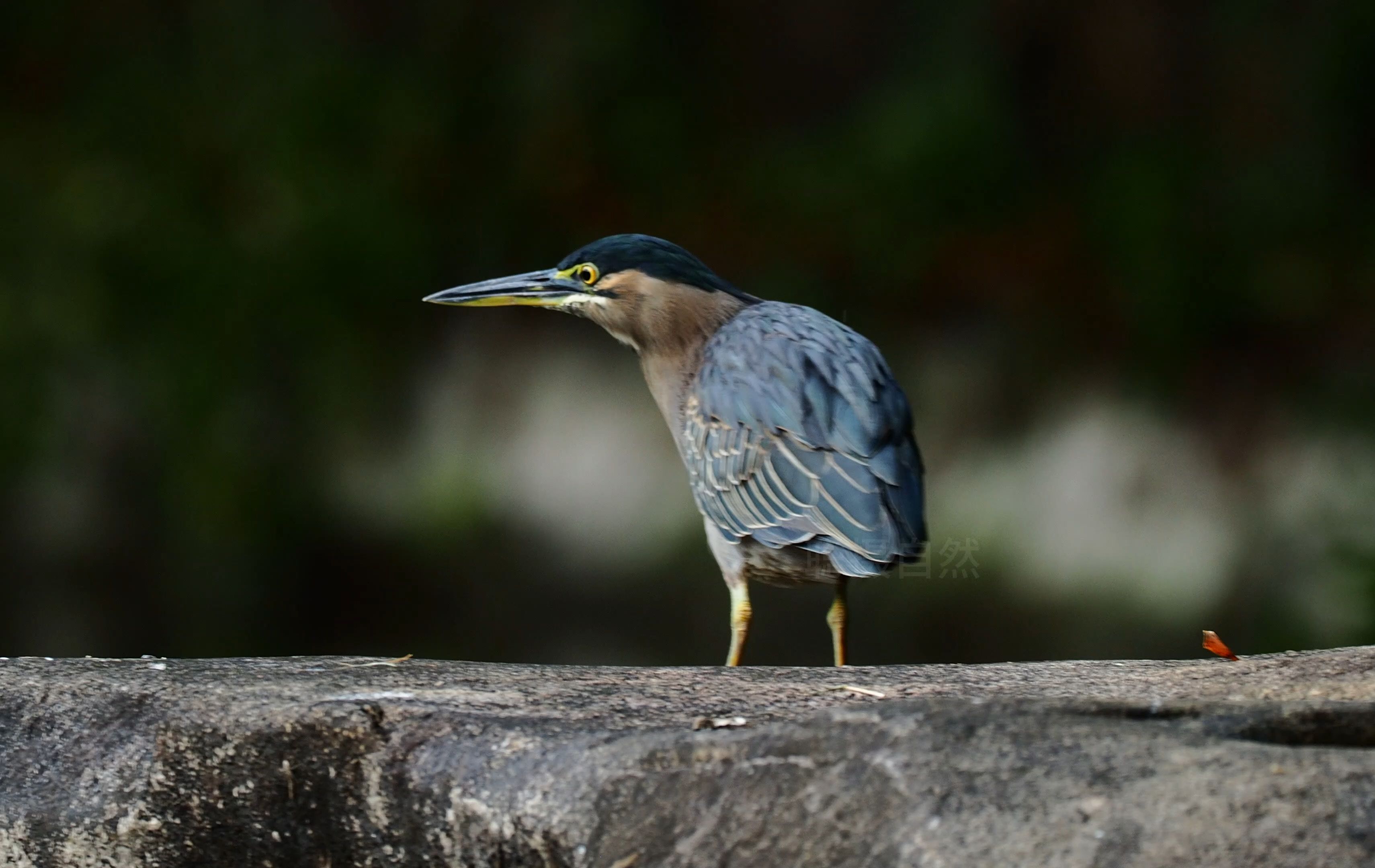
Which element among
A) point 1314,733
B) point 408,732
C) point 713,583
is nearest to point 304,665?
point 408,732

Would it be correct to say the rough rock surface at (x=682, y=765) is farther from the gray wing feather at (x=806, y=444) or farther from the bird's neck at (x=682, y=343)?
the bird's neck at (x=682, y=343)

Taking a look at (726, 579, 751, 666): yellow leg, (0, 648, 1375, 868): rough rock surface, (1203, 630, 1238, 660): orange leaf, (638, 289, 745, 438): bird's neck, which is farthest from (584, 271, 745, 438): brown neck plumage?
(1203, 630, 1238, 660): orange leaf

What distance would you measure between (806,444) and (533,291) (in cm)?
39

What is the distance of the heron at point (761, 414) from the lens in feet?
4.66

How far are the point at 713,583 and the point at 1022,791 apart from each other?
8.03ft

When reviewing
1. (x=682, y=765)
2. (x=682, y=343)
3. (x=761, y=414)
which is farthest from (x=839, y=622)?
(x=682, y=765)

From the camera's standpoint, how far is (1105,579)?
2.97 meters

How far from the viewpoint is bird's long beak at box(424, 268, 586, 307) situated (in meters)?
Result: 1.66

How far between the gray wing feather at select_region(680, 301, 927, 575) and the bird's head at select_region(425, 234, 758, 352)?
45 millimetres

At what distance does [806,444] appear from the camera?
58.2 inches

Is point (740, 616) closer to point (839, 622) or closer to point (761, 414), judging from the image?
point (839, 622)

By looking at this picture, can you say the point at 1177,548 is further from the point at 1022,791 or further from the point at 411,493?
the point at 1022,791

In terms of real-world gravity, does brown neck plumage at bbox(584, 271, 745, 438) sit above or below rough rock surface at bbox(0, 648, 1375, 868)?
above

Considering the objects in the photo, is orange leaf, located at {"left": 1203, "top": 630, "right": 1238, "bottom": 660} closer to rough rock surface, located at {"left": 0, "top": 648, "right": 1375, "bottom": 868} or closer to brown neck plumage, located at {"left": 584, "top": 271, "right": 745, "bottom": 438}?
rough rock surface, located at {"left": 0, "top": 648, "right": 1375, "bottom": 868}
